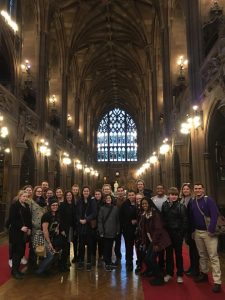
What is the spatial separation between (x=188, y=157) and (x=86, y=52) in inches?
832

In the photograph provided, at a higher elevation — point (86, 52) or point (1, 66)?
point (86, 52)

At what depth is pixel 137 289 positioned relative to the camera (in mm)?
5387

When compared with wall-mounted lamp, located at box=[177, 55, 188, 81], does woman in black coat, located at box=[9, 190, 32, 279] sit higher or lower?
lower

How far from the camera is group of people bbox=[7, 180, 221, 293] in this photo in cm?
571

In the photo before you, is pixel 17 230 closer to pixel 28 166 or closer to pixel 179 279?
pixel 179 279

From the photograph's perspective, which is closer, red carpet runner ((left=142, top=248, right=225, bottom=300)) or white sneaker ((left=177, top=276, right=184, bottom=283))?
red carpet runner ((left=142, top=248, right=225, bottom=300))

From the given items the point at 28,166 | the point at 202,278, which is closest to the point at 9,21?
the point at 28,166

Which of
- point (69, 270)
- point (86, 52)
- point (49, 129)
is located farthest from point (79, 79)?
point (69, 270)

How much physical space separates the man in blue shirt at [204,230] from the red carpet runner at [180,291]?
0.76 ft

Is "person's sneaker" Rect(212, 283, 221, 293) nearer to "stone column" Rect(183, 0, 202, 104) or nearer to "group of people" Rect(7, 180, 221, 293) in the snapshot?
"group of people" Rect(7, 180, 221, 293)

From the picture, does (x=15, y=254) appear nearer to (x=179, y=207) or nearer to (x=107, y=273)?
(x=107, y=273)

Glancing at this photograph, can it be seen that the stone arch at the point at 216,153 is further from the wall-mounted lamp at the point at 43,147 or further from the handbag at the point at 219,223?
the wall-mounted lamp at the point at 43,147

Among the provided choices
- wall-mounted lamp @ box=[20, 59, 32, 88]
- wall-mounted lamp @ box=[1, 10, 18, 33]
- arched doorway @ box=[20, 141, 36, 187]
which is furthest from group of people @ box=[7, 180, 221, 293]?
wall-mounted lamp @ box=[20, 59, 32, 88]

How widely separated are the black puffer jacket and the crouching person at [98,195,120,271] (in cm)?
128
